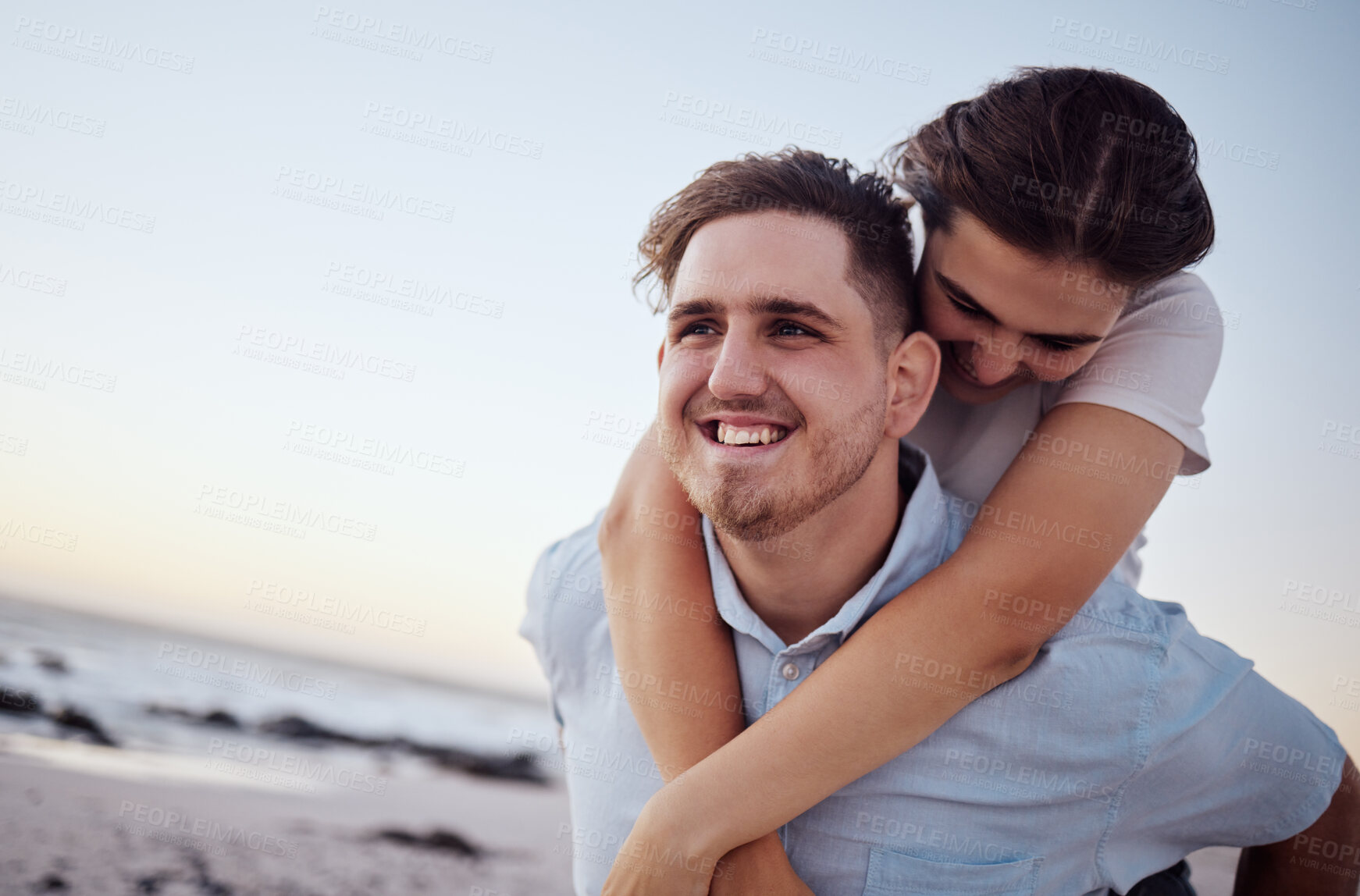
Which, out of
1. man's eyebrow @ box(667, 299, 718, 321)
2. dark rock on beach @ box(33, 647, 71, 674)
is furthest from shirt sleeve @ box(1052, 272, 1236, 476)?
dark rock on beach @ box(33, 647, 71, 674)

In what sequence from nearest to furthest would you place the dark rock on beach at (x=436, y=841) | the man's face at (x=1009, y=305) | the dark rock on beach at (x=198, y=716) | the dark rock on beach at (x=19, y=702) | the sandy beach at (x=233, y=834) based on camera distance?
the man's face at (x=1009, y=305)
the sandy beach at (x=233, y=834)
the dark rock on beach at (x=436, y=841)
the dark rock on beach at (x=19, y=702)
the dark rock on beach at (x=198, y=716)

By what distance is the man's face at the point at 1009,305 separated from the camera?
2.09 m

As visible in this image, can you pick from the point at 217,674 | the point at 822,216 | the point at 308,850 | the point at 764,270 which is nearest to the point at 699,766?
the point at 764,270

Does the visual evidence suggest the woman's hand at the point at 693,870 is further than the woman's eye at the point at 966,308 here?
No

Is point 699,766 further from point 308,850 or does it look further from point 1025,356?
point 308,850

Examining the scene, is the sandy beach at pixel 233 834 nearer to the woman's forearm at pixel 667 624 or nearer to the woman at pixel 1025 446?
the woman's forearm at pixel 667 624

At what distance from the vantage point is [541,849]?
23.2ft

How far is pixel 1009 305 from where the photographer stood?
6.98 ft

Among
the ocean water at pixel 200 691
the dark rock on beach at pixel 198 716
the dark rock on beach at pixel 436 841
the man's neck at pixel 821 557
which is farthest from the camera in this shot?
the dark rock on beach at pixel 198 716

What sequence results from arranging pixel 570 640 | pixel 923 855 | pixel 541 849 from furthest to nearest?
1. pixel 541 849
2. pixel 570 640
3. pixel 923 855

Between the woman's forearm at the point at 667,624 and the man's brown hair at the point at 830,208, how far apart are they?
65cm

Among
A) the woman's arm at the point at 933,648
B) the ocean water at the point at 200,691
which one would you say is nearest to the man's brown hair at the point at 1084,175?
the woman's arm at the point at 933,648

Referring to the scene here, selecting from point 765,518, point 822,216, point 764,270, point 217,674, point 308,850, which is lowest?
point 217,674

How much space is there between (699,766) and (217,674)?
1252cm
